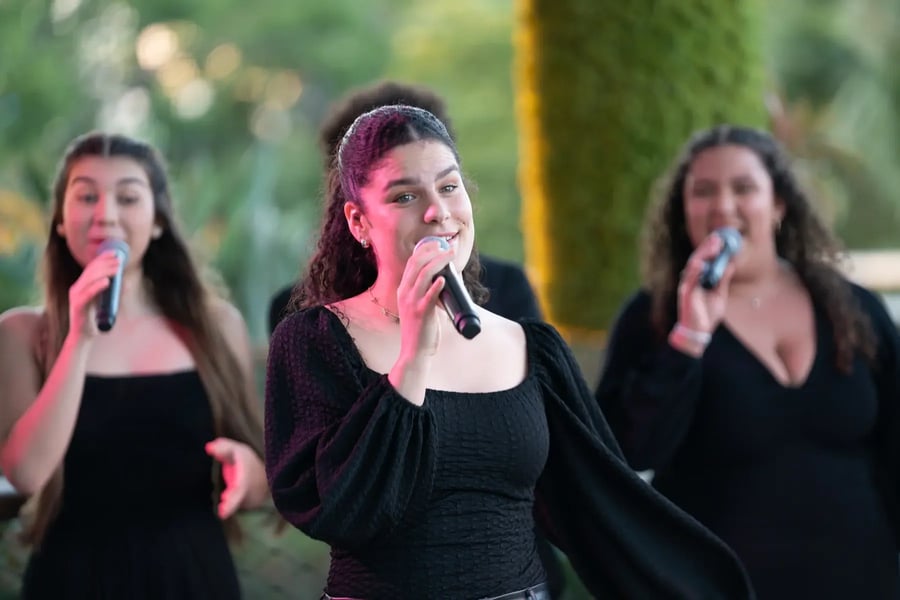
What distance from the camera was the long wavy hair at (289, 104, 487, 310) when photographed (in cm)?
187

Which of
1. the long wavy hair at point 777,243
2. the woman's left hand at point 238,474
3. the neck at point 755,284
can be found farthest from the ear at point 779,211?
the woman's left hand at point 238,474

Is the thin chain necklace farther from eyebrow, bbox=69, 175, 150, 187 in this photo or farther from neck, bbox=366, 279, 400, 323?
eyebrow, bbox=69, 175, 150, 187

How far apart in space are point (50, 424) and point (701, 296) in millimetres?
1353

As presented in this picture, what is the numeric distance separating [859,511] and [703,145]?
89cm

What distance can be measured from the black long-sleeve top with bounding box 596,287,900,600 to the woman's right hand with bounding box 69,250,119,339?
1.13 meters

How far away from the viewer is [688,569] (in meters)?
2.05

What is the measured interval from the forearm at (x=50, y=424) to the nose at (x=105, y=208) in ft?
0.91

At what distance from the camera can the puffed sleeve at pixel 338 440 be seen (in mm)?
1771

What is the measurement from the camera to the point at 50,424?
2518 mm

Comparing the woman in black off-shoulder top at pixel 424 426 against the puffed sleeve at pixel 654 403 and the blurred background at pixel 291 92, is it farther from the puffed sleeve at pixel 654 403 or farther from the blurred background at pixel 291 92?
the blurred background at pixel 291 92

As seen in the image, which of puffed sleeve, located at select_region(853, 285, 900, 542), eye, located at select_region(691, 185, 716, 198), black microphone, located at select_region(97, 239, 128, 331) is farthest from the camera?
eye, located at select_region(691, 185, 716, 198)

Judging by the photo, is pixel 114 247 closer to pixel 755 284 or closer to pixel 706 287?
pixel 706 287

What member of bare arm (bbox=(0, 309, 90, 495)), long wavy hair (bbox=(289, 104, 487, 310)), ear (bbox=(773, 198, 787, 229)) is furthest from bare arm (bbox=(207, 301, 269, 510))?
ear (bbox=(773, 198, 787, 229))

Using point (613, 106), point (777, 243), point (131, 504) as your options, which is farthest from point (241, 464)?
point (613, 106)
